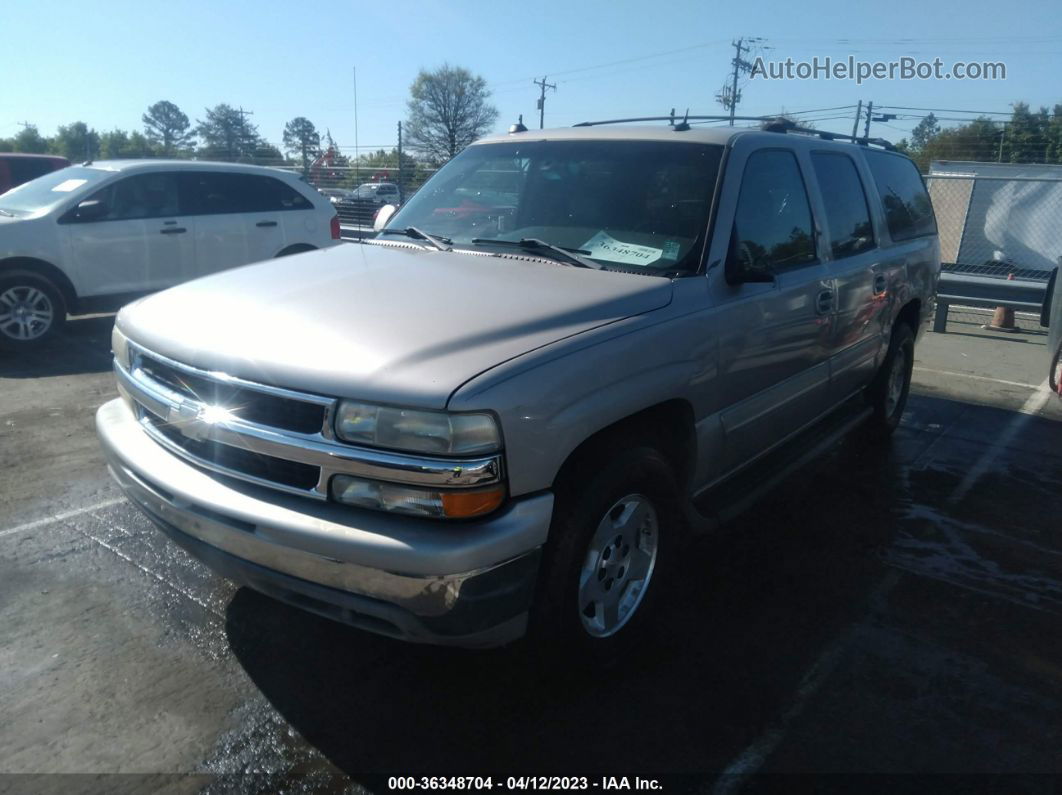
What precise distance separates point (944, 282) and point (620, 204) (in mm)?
8766

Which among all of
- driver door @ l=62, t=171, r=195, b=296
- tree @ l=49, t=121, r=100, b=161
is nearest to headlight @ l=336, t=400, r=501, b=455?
driver door @ l=62, t=171, r=195, b=296

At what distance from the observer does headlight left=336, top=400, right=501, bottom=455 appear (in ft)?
7.74

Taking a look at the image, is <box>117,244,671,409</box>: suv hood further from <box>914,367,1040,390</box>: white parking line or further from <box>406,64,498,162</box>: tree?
<box>406,64,498,162</box>: tree

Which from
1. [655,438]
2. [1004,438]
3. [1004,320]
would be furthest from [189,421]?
[1004,320]

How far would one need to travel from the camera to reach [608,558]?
119 inches

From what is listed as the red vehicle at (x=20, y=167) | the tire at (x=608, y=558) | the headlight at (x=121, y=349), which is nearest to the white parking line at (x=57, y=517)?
the headlight at (x=121, y=349)

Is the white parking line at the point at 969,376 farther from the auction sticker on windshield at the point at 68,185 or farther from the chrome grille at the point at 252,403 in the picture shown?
the auction sticker on windshield at the point at 68,185

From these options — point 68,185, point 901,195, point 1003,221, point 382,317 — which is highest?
point 901,195

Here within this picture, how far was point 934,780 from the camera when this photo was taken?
8.63 feet

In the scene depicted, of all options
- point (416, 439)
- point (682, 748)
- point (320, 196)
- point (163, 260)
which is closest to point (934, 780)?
point (682, 748)

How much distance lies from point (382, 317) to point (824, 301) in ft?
8.19

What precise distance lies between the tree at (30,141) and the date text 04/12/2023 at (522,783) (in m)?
52.4

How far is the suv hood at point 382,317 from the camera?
8.11 ft

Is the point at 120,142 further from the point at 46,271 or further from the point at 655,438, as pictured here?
the point at 655,438
